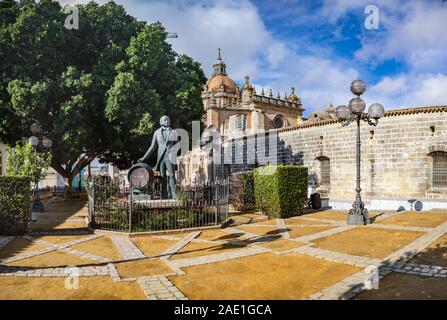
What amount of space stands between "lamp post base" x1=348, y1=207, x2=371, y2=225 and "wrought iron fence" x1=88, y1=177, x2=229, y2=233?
4.38m

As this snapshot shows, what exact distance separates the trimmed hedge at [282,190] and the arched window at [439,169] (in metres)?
6.62

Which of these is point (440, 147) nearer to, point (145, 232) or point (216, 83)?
point (145, 232)

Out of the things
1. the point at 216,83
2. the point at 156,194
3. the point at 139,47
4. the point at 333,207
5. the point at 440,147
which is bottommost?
the point at 333,207

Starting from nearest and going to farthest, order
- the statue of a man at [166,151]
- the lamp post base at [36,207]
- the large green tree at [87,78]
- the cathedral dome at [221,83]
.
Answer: the statue of a man at [166,151] < the lamp post base at [36,207] < the large green tree at [87,78] < the cathedral dome at [221,83]

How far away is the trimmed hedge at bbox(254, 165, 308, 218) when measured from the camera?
498 inches

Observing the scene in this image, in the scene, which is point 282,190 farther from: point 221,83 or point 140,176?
point 221,83

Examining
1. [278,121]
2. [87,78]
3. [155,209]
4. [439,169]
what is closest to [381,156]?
[439,169]

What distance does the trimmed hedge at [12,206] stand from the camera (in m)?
9.33

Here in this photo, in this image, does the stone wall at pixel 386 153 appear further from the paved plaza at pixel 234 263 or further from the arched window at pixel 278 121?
the arched window at pixel 278 121

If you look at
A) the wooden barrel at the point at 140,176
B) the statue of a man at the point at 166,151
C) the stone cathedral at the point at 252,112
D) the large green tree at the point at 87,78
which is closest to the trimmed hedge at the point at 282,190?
the statue of a man at the point at 166,151

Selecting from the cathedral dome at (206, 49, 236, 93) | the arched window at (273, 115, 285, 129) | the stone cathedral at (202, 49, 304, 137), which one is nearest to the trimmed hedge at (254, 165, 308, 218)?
the stone cathedral at (202, 49, 304, 137)
